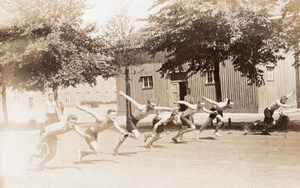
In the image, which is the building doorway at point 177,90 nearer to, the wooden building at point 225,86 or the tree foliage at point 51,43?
the wooden building at point 225,86

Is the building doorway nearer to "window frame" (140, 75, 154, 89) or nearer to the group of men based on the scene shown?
"window frame" (140, 75, 154, 89)

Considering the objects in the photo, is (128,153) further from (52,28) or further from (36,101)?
(36,101)

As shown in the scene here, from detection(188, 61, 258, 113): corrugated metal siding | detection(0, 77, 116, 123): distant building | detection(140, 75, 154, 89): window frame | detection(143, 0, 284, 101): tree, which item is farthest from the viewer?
detection(0, 77, 116, 123): distant building

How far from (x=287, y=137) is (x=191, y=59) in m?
6.04

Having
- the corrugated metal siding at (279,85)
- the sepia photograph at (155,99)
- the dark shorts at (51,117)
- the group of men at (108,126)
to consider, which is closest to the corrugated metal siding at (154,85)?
the sepia photograph at (155,99)

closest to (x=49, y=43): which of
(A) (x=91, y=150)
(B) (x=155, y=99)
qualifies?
(B) (x=155, y=99)

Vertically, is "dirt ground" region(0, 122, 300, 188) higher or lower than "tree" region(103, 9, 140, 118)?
lower

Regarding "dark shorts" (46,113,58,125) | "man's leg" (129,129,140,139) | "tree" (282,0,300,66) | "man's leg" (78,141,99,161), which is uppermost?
"tree" (282,0,300,66)

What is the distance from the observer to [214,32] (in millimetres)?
15828

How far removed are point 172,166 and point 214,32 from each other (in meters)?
8.53

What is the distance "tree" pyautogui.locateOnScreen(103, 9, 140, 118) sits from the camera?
1973 cm

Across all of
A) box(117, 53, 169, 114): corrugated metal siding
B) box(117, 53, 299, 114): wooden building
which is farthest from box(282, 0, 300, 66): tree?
box(117, 53, 169, 114): corrugated metal siding

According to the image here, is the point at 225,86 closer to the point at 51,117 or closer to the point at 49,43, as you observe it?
the point at 49,43

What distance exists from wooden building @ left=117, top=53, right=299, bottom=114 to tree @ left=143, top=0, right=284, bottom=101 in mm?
6874
